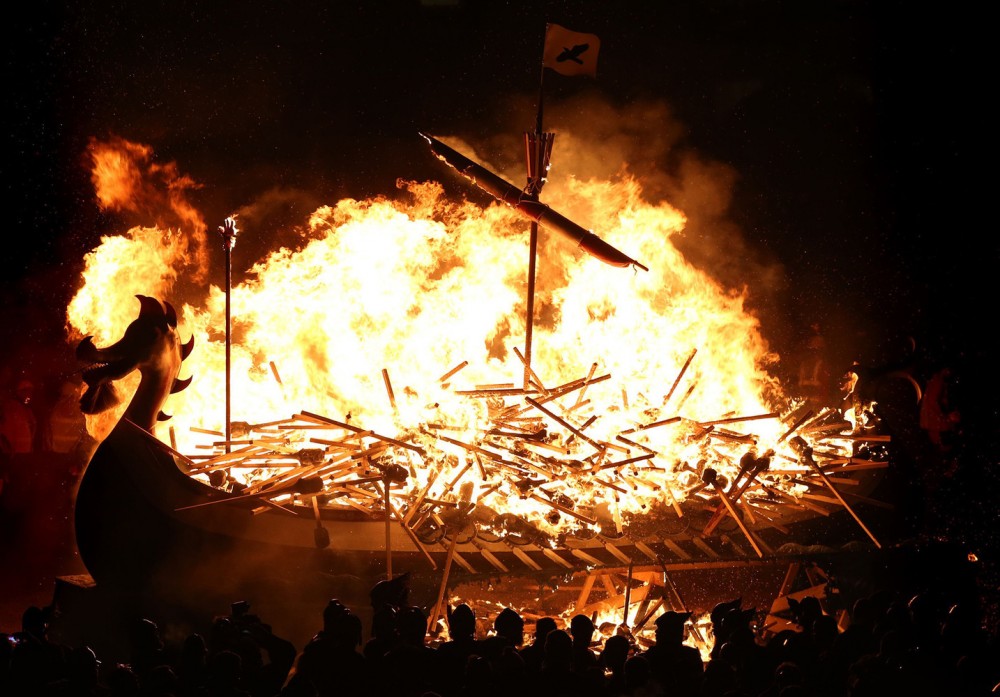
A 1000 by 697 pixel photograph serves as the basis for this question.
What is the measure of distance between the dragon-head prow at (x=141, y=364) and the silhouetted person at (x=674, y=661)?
4343 mm

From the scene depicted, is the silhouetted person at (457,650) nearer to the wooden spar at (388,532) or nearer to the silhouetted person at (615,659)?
the silhouetted person at (615,659)

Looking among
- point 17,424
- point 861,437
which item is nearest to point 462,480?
point 861,437

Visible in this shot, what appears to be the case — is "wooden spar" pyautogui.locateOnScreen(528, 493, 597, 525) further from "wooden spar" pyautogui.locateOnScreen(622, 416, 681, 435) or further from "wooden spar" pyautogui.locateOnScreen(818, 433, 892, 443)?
"wooden spar" pyautogui.locateOnScreen(818, 433, 892, 443)

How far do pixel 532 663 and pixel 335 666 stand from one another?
3.12 ft

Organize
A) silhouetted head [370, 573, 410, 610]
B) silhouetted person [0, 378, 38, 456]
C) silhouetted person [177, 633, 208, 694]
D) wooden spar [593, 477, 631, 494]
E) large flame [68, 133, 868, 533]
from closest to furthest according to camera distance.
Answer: silhouetted person [177, 633, 208, 694] < silhouetted head [370, 573, 410, 610] < wooden spar [593, 477, 631, 494] < large flame [68, 133, 868, 533] < silhouetted person [0, 378, 38, 456]

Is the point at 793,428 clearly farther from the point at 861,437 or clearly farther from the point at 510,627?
the point at 510,627

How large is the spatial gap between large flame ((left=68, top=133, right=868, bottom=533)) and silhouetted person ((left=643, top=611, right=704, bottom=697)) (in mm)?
4074

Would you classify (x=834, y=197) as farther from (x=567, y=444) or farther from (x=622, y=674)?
(x=622, y=674)

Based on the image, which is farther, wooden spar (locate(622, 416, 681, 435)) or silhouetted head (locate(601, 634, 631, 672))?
wooden spar (locate(622, 416, 681, 435))

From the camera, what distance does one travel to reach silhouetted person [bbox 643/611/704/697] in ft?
14.5

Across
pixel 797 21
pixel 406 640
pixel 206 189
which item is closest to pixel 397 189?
pixel 206 189

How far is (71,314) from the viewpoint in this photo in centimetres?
1131

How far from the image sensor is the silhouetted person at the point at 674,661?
441 cm

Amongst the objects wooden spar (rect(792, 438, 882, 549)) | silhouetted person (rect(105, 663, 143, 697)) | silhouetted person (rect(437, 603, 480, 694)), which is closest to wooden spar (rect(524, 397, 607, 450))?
wooden spar (rect(792, 438, 882, 549))
